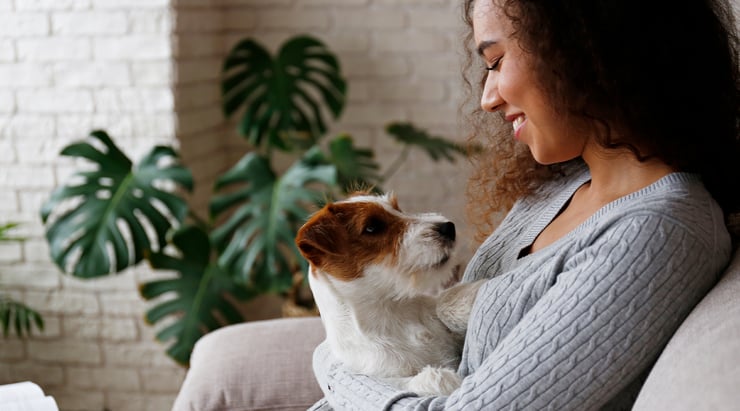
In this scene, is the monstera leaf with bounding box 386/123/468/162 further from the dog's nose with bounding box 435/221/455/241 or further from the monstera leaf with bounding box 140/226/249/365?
the dog's nose with bounding box 435/221/455/241

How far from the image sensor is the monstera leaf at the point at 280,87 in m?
2.97

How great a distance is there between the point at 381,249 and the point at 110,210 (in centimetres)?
141

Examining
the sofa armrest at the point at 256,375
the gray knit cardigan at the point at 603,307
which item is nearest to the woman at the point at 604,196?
the gray knit cardigan at the point at 603,307

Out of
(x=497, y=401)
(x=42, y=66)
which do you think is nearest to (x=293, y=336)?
(x=497, y=401)

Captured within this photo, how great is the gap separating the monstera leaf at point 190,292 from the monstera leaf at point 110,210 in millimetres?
81

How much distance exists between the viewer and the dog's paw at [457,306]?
125 cm

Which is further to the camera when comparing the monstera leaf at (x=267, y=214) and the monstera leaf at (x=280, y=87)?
the monstera leaf at (x=280, y=87)

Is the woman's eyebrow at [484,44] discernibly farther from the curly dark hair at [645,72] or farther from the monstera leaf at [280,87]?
the monstera leaf at [280,87]

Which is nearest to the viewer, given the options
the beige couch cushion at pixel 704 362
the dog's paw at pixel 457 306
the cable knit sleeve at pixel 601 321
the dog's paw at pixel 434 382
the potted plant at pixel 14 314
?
the beige couch cushion at pixel 704 362

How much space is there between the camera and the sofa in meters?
0.95

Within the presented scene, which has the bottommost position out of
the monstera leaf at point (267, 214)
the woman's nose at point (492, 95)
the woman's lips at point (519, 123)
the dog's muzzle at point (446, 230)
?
the monstera leaf at point (267, 214)

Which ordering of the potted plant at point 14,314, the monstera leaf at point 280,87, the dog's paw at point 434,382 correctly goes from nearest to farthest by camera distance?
the dog's paw at point 434,382
the potted plant at point 14,314
the monstera leaf at point 280,87

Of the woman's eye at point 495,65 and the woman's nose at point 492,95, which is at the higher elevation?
the woman's eye at point 495,65

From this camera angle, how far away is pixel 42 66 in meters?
2.80
